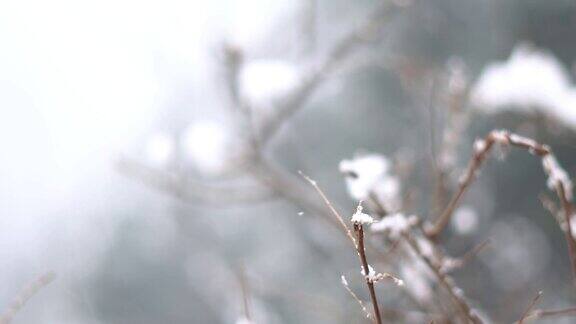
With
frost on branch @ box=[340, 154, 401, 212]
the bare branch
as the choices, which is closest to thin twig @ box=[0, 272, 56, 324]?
frost on branch @ box=[340, 154, 401, 212]

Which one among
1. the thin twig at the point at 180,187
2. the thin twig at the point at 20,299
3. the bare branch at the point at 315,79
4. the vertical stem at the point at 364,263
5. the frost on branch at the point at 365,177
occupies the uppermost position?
the bare branch at the point at 315,79

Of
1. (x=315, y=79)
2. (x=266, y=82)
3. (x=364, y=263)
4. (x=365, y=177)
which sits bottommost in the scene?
(x=364, y=263)

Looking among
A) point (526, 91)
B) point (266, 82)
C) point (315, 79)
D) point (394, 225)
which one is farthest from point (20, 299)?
point (526, 91)

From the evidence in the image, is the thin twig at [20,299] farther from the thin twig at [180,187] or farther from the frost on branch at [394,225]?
the thin twig at [180,187]

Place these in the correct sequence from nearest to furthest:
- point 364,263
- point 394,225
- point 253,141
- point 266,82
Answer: point 364,263, point 394,225, point 253,141, point 266,82

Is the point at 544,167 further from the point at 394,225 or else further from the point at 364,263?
the point at 364,263

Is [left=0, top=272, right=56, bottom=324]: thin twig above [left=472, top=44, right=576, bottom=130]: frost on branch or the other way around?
the other way around

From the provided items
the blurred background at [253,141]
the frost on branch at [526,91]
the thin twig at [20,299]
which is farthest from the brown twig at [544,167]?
the frost on branch at [526,91]

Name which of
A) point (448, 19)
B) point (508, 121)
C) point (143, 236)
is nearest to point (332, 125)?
point (448, 19)

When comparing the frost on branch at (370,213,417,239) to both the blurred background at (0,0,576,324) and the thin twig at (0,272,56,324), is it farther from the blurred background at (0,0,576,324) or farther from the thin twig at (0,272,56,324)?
the thin twig at (0,272,56,324)
